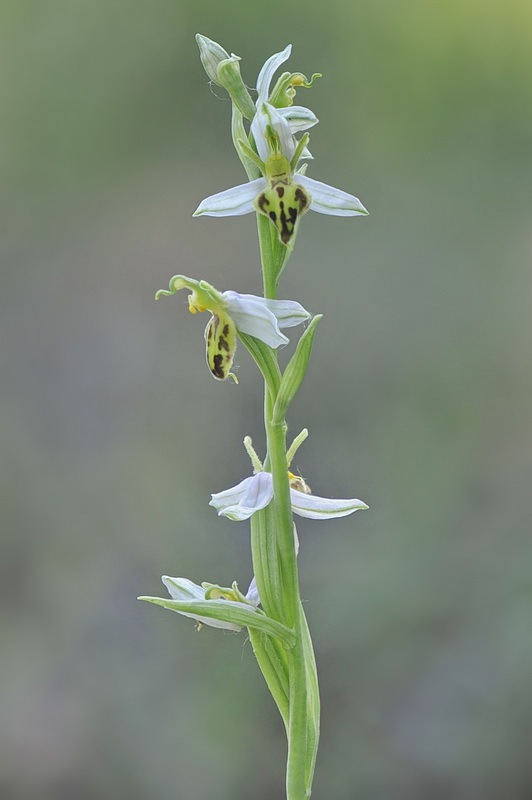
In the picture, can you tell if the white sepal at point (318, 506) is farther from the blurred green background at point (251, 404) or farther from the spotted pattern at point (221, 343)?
the blurred green background at point (251, 404)

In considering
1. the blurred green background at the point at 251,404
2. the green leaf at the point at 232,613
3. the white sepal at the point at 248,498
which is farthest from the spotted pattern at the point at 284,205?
the blurred green background at the point at 251,404

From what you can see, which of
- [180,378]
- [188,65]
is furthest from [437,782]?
[188,65]

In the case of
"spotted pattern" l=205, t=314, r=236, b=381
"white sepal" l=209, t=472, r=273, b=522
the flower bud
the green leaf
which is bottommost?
the green leaf

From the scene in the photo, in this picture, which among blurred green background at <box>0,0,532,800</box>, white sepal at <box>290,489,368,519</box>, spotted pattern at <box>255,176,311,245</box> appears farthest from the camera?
blurred green background at <box>0,0,532,800</box>

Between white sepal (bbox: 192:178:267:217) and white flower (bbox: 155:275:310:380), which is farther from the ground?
white sepal (bbox: 192:178:267:217)

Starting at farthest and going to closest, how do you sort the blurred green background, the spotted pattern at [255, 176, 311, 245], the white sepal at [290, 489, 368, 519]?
the blurred green background, the white sepal at [290, 489, 368, 519], the spotted pattern at [255, 176, 311, 245]

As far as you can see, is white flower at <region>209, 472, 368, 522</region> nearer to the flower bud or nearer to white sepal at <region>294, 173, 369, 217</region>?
white sepal at <region>294, 173, 369, 217</region>

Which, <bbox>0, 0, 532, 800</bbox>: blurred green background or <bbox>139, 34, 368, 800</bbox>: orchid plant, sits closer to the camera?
<bbox>139, 34, 368, 800</bbox>: orchid plant

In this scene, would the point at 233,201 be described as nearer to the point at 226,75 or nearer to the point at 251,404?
the point at 226,75

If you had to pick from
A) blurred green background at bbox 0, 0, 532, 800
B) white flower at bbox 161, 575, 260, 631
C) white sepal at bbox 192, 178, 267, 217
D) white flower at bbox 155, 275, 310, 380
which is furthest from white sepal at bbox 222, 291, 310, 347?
blurred green background at bbox 0, 0, 532, 800
